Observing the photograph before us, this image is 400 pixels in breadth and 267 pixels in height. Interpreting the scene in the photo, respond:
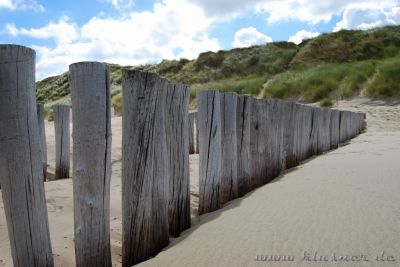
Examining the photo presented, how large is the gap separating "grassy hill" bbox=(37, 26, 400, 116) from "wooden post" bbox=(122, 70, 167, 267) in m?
16.7

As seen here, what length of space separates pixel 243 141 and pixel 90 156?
2031 mm

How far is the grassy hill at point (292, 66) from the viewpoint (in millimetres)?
19297

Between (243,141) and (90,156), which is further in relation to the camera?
(243,141)

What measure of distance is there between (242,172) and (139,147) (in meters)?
1.74

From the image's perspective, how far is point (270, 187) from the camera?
4.14 m

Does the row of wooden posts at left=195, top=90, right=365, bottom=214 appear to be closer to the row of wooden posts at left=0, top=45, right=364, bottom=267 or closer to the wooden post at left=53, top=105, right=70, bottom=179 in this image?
the row of wooden posts at left=0, top=45, right=364, bottom=267

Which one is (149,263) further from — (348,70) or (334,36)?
(334,36)

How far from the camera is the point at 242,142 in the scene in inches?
157

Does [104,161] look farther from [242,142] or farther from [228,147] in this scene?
[242,142]

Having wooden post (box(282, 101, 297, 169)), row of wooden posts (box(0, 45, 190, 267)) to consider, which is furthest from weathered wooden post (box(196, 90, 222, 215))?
wooden post (box(282, 101, 297, 169))

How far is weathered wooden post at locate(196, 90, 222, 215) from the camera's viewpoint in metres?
3.46

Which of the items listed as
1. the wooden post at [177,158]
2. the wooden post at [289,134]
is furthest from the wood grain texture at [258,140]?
the wooden post at [177,158]

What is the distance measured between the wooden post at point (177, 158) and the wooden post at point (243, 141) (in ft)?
3.19

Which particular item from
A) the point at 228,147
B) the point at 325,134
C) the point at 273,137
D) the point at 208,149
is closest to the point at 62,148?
the point at 273,137
